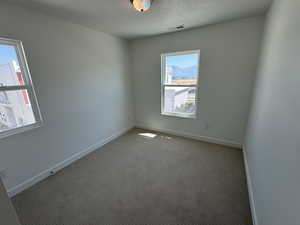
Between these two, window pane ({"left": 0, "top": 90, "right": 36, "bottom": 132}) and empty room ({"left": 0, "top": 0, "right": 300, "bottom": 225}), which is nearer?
empty room ({"left": 0, "top": 0, "right": 300, "bottom": 225})

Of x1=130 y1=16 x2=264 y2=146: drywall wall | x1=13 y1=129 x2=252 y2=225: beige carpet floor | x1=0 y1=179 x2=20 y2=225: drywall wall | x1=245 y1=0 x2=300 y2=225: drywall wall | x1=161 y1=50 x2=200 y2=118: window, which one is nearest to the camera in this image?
x1=0 y1=179 x2=20 y2=225: drywall wall

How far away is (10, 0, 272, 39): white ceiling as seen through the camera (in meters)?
1.61

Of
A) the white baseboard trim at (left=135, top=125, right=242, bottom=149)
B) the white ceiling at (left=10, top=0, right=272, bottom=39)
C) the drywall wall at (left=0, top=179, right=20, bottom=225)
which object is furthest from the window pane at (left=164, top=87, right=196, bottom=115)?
the drywall wall at (left=0, top=179, right=20, bottom=225)

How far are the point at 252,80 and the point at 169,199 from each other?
95.0 inches

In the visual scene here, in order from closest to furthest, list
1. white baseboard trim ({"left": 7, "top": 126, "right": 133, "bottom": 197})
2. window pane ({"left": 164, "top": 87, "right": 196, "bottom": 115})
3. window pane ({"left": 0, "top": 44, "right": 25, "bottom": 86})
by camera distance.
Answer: window pane ({"left": 0, "top": 44, "right": 25, "bottom": 86})
white baseboard trim ({"left": 7, "top": 126, "right": 133, "bottom": 197})
window pane ({"left": 164, "top": 87, "right": 196, "bottom": 115})

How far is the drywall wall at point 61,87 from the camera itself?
1652 mm

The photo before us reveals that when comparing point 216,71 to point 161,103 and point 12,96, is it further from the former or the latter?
point 12,96

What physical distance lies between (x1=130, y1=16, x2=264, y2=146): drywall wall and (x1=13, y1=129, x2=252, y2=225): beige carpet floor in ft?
2.01

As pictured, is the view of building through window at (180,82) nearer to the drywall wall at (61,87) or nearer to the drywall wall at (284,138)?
the drywall wall at (61,87)

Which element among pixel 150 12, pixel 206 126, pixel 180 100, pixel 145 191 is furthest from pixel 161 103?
pixel 145 191

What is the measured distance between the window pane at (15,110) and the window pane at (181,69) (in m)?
2.69

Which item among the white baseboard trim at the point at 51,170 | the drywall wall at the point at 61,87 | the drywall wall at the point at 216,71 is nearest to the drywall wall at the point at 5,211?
the drywall wall at the point at 61,87

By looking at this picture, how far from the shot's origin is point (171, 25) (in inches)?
92.9

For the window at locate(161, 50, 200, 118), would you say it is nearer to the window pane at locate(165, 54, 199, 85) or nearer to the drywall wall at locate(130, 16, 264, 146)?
the window pane at locate(165, 54, 199, 85)
